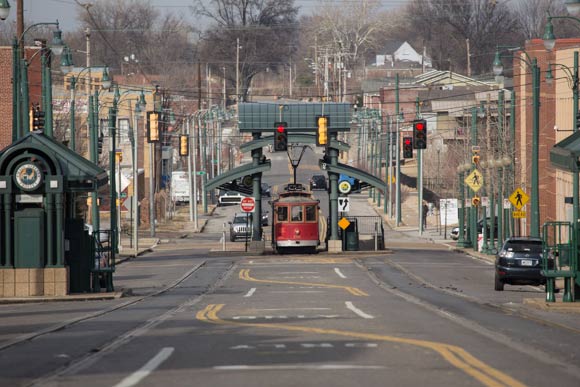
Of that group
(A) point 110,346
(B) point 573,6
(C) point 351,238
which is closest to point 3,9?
(B) point 573,6

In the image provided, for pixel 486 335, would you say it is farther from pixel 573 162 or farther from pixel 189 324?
pixel 573 162

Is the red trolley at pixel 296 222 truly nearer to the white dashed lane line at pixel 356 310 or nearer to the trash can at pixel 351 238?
the trash can at pixel 351 238

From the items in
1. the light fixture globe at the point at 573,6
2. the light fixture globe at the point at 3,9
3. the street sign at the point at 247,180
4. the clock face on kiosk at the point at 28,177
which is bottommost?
the clock face on kiosk at the point at 28,177

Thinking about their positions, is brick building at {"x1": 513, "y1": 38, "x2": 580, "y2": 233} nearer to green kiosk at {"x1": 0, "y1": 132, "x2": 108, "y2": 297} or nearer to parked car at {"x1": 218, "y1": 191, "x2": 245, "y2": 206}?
parked car at {"x1": 218, "y1": 191, "x2": 245, "y2": 206}

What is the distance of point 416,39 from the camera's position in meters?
188

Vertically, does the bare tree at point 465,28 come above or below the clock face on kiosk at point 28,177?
above

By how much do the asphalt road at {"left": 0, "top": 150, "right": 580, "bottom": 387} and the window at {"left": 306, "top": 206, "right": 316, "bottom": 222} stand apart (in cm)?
1871

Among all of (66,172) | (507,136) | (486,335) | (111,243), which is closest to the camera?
(486,335)

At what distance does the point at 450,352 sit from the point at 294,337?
10.4 feet

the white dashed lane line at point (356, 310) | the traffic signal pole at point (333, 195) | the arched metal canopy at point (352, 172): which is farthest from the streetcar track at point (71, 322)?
the traffic signal pole at point (333, 195)

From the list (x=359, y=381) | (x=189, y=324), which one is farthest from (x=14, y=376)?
(x=189, y=324)

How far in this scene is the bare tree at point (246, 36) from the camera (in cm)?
15612

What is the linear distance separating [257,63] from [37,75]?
86.0 meters

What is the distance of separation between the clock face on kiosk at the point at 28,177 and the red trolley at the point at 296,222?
27612mm
